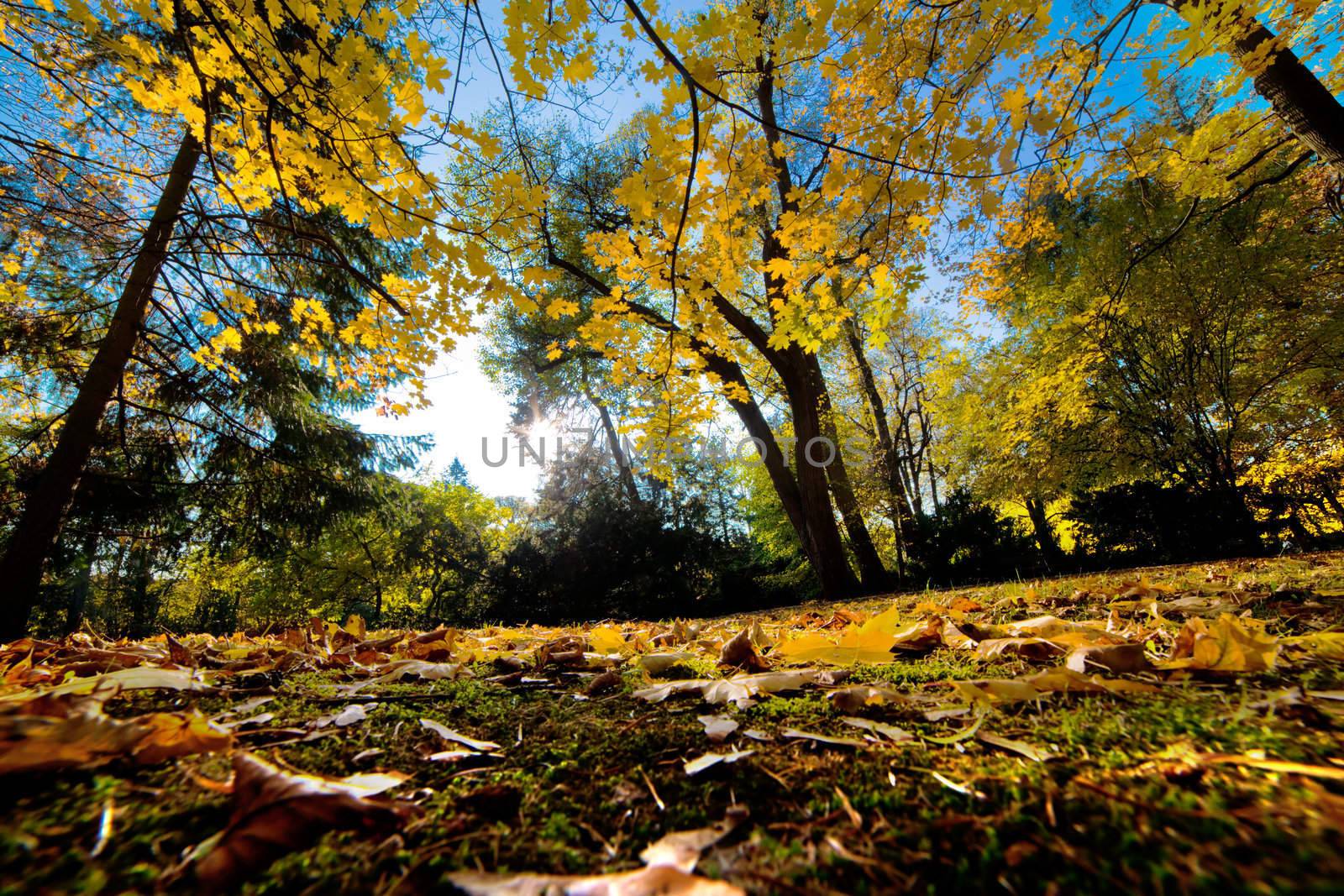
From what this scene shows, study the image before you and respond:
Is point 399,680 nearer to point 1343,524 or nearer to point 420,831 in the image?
point 420,831

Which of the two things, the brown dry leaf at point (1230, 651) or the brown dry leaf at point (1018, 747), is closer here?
the brown dry leaf at point (1018, 747)

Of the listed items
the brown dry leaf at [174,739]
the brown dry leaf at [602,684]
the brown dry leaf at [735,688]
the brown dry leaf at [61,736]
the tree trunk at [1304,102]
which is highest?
the tree trunk at [1304,102]

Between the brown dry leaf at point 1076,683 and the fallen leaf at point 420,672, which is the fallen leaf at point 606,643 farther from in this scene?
the brown dry leaf at point 1076,683

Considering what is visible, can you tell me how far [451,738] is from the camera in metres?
0.78

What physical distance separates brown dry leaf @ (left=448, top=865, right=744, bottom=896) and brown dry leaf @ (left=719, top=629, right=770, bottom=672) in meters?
0.87

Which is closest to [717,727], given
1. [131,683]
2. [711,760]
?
[711,760]

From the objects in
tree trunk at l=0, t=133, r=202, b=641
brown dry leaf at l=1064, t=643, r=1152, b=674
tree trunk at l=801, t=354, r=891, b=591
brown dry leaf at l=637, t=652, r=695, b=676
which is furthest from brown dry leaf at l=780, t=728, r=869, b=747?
tree trunk at l=801, t=354, r=891, b=591

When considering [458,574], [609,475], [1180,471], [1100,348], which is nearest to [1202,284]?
[1100,348]

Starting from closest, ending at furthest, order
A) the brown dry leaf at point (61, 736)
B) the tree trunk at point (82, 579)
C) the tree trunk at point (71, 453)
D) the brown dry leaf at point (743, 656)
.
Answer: the brown dry leaf at point (61, 736) < the brown dry leaf at point (743, 656) < the tree trunk at point (71, 453) < the tree trunk at point (82, 579)

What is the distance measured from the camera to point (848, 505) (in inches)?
352

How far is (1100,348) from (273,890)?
10333mm

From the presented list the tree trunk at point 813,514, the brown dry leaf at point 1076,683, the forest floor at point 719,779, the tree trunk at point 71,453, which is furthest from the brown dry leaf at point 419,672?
the tree trunk at point 813,514

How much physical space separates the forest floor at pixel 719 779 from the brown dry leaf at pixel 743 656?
6.2 inches

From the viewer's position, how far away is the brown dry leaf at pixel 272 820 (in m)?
0.38
